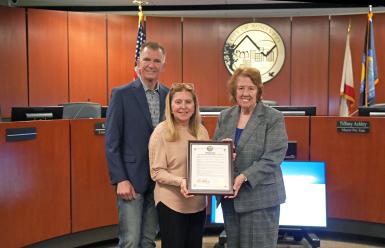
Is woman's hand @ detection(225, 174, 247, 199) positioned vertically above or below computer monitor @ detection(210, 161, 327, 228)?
above

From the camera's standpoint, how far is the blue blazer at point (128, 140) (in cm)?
236

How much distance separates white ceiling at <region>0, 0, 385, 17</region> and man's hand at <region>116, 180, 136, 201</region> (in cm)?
508

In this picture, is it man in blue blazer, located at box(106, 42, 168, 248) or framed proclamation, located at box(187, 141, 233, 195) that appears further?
man in blue blazer, located at box(106, 42, 168, 248)

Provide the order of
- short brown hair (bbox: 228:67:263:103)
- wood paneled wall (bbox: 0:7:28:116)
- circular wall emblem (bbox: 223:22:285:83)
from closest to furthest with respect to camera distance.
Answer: short brown hair (bbox: 228:67:263:103), wood paneled wall (bbox: 0:7:28:116), circular wall emblem (bbox: 223:22:285:83)

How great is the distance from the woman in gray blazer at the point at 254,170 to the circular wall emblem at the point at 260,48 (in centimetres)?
522

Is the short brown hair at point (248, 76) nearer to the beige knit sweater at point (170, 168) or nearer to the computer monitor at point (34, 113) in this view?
the beige knit sweater at point (170, 168)

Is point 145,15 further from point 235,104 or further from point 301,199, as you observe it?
point 235,104

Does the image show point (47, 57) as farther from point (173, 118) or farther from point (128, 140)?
point (173, 118)

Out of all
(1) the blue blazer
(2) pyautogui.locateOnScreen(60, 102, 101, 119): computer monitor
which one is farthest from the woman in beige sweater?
(2) pyautogui.locateOnScreen(60, 102, 101, 119): computer monitor

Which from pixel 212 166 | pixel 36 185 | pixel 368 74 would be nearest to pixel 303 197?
pixel 212 166

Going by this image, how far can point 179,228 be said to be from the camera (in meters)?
2.16

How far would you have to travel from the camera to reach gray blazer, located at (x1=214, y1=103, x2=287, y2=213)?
2.14 m

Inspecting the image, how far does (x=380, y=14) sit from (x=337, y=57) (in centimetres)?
96

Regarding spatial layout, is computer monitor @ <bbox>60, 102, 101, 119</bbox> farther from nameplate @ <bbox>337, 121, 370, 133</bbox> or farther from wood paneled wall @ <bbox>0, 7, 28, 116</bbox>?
nameplate @ <bbox>337, 121, 370, 133</bbox>
